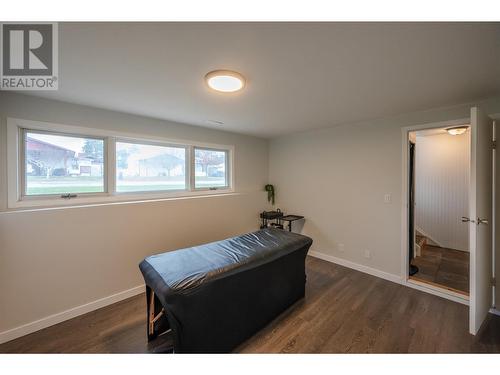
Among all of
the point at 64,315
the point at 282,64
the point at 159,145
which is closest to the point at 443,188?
the point at 282,64

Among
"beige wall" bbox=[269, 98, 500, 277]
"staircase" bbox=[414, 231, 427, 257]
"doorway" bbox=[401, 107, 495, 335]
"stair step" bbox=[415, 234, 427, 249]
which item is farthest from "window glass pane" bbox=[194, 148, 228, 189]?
"stair step" bbox=[415, 234, 427, 249]

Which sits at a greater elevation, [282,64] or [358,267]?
[282,64]

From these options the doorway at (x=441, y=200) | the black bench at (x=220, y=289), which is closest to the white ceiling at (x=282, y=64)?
the black bench at (x=220, y=289)

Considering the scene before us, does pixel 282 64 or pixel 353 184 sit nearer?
pixel 282 64

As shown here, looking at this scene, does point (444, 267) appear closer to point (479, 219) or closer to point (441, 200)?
point (441, 200)

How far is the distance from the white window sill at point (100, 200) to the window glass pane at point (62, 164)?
10 centimetres

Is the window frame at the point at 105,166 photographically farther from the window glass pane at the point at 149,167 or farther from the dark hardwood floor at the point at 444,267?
the dark hardwood floor at the point at 444,267

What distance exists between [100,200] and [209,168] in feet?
5.41

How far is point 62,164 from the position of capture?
2.13 meters

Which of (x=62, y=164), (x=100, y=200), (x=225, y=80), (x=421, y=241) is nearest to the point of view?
(x=225, y=80)

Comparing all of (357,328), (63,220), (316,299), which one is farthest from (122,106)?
(357,328)

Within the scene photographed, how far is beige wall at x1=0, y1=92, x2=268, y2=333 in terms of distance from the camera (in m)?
1.75

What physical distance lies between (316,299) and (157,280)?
71.4 inches
